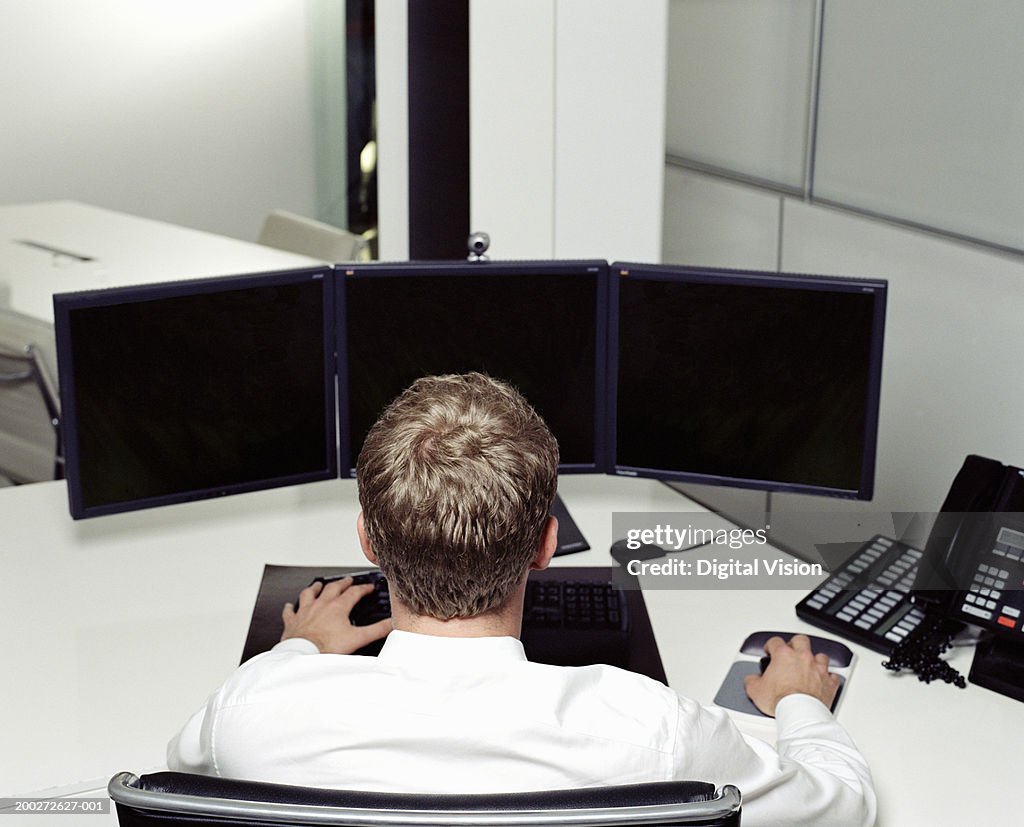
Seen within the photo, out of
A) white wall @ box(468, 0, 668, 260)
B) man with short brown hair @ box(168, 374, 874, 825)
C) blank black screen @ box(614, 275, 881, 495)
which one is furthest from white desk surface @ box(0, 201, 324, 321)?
man with short brown hair @ box(168, 374, 874, 825)

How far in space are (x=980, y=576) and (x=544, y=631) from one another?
589 mm

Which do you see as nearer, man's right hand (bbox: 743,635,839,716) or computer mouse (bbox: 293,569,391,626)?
man's right hand (bbox: 743,635,839,716)

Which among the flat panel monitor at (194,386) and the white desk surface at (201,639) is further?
the flat panel monitor at (194,386)

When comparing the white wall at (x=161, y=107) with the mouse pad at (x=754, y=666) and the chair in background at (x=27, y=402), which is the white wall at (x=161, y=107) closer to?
the chair in background at (x=27, y=402)

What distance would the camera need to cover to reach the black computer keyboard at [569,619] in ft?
5.40

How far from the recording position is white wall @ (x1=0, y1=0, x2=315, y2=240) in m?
2.81

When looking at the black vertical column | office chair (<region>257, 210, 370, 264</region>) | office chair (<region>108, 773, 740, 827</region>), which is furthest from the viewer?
office chair (<region>257, 210, 370, 264</region>)

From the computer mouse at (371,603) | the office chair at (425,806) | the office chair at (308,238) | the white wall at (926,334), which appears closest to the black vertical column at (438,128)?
the office chair at (308,238)

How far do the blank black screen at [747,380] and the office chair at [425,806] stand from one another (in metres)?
1.02

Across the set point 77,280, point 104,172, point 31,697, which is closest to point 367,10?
point 104,172

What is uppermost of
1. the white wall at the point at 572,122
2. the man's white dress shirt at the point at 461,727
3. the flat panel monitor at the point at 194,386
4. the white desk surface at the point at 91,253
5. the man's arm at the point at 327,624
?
the white wall at the point at 572,122

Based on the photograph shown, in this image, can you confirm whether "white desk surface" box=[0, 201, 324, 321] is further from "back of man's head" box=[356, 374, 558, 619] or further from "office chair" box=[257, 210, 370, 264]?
"back of man's head" box=[356, 374, 558, 619]

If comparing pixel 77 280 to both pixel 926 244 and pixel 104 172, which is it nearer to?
pixel 104 172

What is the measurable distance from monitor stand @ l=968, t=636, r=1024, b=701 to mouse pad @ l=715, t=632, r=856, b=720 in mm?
158
